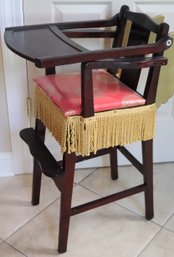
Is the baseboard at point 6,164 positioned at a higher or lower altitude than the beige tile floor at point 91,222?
higher

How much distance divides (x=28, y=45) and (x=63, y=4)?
40 cm

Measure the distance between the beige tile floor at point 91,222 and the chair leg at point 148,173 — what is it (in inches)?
2.2

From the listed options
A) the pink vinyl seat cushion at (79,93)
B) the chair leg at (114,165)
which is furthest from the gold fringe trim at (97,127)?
the chair leg at (114,165)

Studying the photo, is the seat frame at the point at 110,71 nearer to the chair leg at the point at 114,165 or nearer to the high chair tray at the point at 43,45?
the high chair tray at the point at 43,45

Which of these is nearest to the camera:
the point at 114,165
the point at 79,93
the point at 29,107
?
the point at 79,93

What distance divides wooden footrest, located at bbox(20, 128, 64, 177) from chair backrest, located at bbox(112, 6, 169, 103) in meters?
0.41

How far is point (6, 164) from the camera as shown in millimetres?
1838

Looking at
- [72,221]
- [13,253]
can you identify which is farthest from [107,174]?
[13,253]

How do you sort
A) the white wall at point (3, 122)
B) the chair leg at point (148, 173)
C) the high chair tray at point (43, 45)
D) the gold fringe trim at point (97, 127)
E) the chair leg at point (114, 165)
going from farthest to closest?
the chair leg at point (114, 165) → the white wall at point (3, 122) → the chair leg at point (148, 173) → the gold fringe trim at point (97, 127) → the high chair tray at point (43, 45)

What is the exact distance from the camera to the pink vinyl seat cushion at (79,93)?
1252 millimetres

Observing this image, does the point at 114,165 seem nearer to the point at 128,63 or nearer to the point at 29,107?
the point at 29,107

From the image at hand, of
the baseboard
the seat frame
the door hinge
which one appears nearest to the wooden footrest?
the seat frame

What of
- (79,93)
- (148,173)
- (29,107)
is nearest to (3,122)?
(29,107)

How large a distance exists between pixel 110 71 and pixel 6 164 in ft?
2.34
